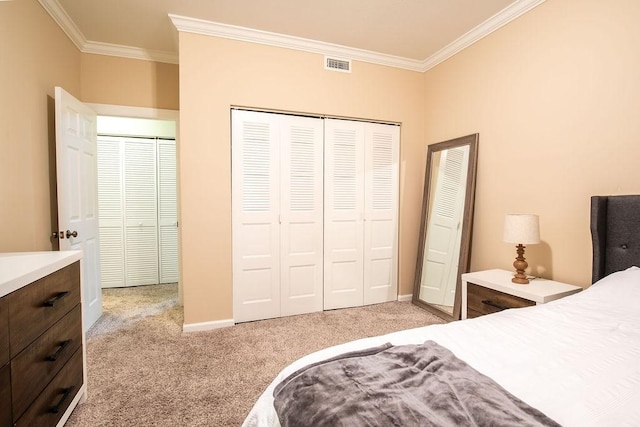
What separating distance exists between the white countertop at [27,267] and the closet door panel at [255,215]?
1.43 meters

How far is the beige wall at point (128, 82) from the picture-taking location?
3180mm

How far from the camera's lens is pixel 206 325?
9.57 feet

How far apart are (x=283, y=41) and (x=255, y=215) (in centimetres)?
173

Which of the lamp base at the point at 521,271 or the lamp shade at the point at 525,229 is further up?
the lamp shade at the point at 525,229

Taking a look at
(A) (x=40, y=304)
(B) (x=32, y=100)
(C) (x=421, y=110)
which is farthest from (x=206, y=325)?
(C) (x=421, y=110)

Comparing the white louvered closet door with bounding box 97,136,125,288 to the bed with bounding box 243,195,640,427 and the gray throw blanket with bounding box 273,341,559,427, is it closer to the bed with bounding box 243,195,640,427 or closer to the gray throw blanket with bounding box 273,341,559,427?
the bed with bounding box 243,195,640,427

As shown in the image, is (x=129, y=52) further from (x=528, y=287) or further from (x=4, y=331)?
(x=528, y=287)

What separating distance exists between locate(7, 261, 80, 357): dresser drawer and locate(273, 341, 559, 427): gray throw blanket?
1038mm

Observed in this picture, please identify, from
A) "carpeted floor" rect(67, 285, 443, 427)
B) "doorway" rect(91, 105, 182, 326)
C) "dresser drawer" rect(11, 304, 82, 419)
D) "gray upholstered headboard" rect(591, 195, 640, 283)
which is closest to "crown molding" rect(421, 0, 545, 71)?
"gray upholstered headboard" rect(591, 195, 640, 283)

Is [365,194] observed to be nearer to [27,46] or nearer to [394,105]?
[394,105]

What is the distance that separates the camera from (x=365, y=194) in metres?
3.48

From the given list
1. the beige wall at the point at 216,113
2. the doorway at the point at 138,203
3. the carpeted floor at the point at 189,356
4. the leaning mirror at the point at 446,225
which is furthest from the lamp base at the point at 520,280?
the doorway at the point at 138,203

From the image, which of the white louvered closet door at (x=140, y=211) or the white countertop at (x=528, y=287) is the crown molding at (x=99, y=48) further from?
the white countertop at (x=528, y=287)

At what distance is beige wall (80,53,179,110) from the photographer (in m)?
3.18
